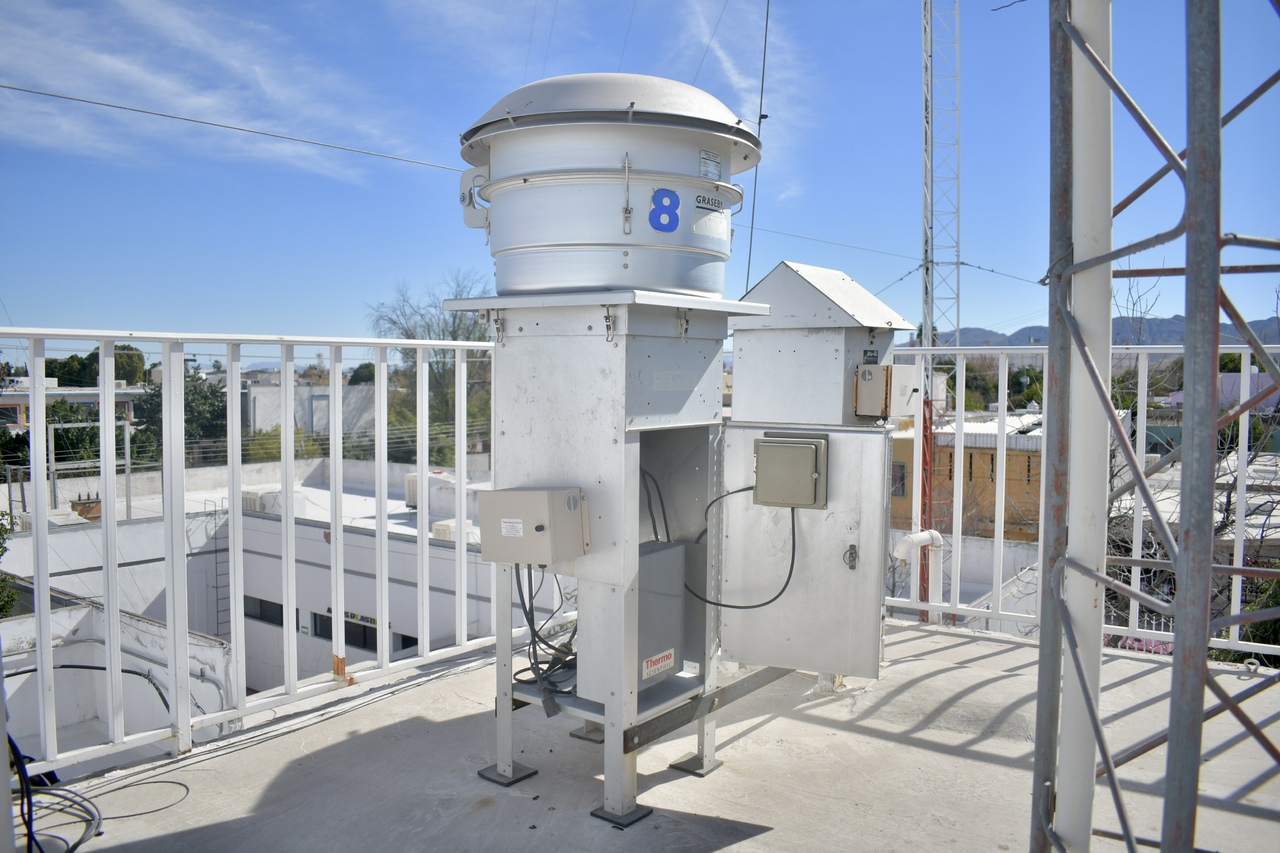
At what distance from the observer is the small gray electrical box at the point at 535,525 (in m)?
2.60

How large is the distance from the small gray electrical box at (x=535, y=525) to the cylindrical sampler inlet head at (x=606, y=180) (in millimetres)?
640

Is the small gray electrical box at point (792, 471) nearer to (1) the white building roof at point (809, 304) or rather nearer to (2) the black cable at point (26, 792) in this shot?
(1) the white building roof at point (809, 304)

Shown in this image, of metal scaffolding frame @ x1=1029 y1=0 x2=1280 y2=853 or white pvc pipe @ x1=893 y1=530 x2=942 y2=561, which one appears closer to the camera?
metal scaffolding frame @ x1=1029 y1=0 x2=1280 y2=853

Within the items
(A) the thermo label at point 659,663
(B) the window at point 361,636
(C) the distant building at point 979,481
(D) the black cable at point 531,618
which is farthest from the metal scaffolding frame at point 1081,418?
(C) the distant building at point 979,481

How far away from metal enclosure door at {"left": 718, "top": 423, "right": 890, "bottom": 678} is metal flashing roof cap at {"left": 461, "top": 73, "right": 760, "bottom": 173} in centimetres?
118

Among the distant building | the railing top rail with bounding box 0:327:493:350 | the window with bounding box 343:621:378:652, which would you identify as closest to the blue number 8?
the railing top rail with bounding box 0:327:493:350

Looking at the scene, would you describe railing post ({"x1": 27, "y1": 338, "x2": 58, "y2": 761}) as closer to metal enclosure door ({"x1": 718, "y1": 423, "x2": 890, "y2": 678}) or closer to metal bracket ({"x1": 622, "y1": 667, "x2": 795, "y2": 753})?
metal bracket ({"x1": 622, "y1": 667, "x2": 795, "y2": 753})

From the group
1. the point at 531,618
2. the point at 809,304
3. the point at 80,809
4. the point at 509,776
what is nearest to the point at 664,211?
the point at 809,304

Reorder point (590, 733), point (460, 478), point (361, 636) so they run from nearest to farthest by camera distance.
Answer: point (590, 733) → point (460, 478) → point (361, 636)

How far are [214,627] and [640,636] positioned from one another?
68.8ft

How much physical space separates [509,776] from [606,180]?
1.97 m

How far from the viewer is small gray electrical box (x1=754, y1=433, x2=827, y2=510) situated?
3.10 m

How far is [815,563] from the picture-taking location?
129 inches

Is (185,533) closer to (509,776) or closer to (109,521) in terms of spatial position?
(109,521)
